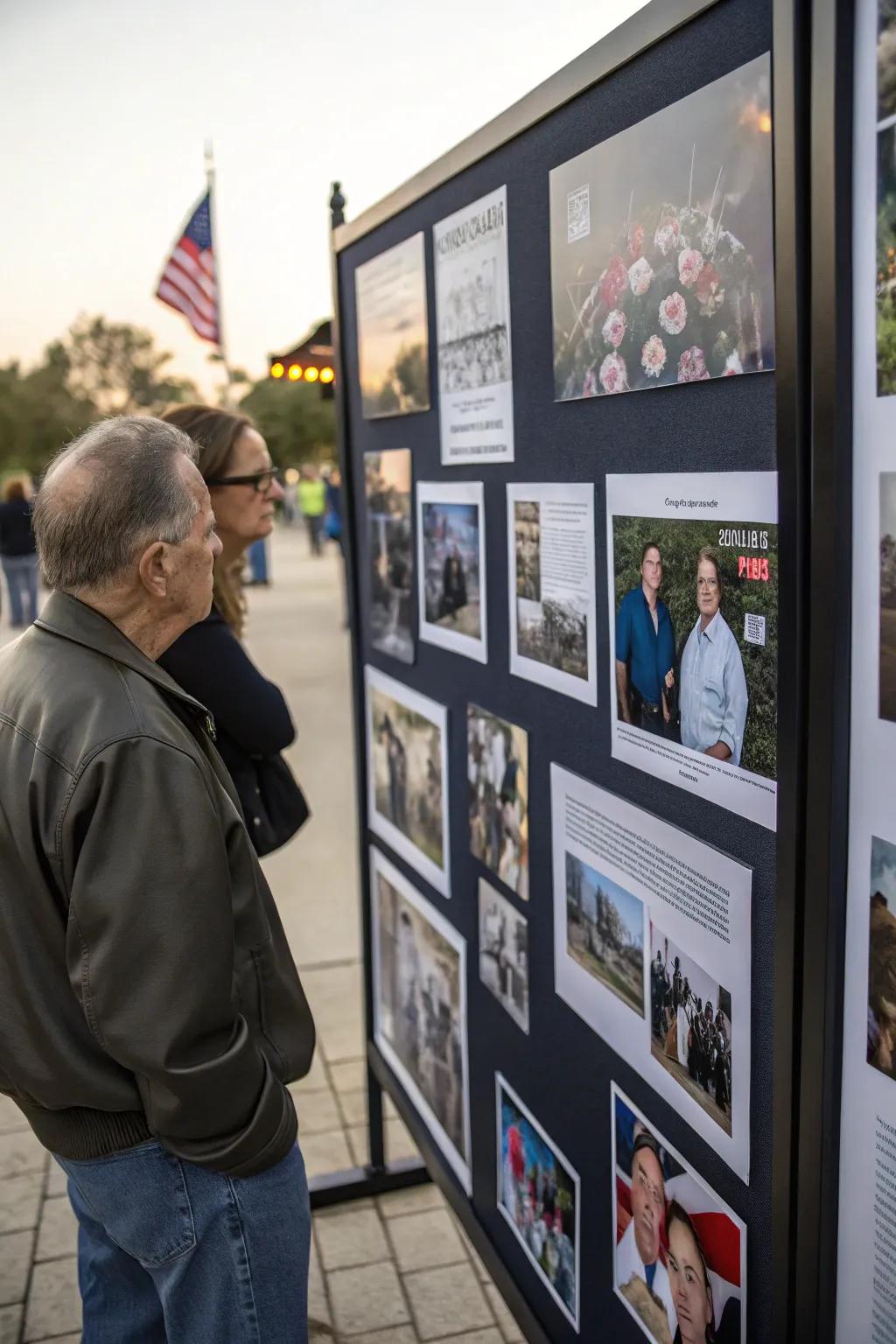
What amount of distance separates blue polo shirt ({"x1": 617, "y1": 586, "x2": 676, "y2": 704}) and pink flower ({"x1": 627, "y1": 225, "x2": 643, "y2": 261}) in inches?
17.8

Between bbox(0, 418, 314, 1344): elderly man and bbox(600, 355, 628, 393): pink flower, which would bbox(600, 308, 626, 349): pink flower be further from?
bbox(0, 418, 314, 1344): elderly man

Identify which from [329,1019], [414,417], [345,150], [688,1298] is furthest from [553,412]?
[345,150]

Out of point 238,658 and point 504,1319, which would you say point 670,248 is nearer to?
point 238,658

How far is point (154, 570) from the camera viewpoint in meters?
1.66

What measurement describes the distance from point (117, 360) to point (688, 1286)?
343ft

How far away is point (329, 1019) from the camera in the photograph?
14.6 feet

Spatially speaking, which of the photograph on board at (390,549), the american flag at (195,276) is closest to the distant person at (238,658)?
the photograph on board at (390,549)

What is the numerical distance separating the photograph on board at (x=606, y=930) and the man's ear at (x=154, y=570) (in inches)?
32.3

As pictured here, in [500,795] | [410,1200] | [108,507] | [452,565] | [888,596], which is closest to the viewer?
[888,596]

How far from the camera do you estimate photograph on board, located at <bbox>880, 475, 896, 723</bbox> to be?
1.10m

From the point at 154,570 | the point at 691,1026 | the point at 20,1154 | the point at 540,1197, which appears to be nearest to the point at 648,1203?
the point at 691,1026

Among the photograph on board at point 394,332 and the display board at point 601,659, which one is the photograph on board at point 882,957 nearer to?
the display board at point 601,659

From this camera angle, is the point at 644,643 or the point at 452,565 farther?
the point at 452,565

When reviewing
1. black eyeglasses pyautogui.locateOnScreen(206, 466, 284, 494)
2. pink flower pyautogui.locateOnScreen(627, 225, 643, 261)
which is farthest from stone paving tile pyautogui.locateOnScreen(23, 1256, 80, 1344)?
pink flower pyautogui.locateOnScreen(627, 225, 643, 261)
